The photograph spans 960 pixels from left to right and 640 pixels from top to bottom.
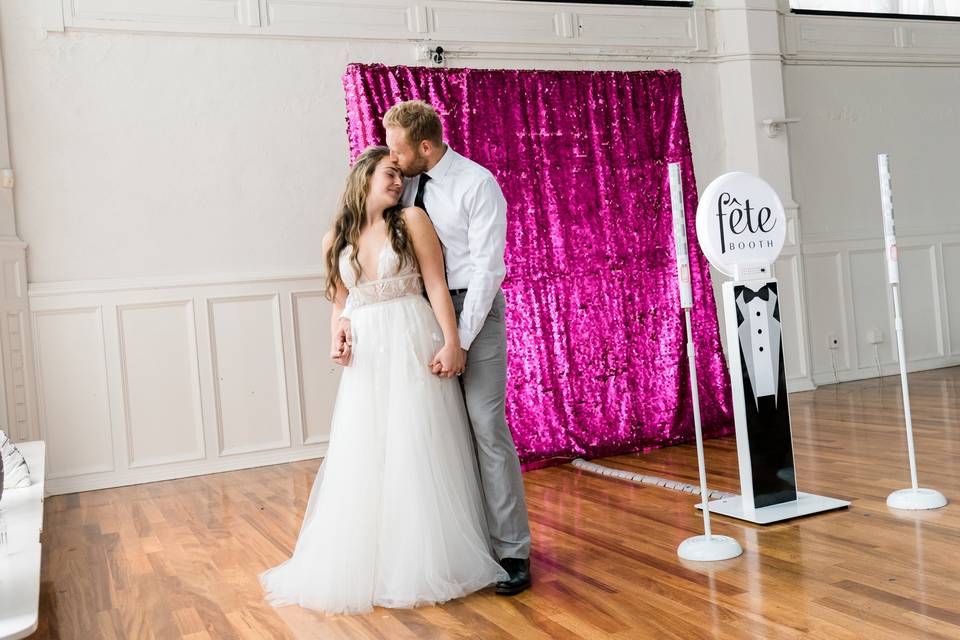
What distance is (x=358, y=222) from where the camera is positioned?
2.96m

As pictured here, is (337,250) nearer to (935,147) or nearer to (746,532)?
(746,532)

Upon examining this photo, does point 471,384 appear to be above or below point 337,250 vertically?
below

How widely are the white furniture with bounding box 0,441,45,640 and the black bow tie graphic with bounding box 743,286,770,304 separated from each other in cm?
252

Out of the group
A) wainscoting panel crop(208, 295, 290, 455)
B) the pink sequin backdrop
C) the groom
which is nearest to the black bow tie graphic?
the groom

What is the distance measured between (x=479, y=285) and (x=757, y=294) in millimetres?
1260

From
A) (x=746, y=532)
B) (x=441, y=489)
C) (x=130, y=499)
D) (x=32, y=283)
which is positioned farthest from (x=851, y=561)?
(x=32, y=283)

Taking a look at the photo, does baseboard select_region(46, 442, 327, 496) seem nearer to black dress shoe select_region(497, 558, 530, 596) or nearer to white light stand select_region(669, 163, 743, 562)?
black dress shoe select_region(497, 558, 530, 596)

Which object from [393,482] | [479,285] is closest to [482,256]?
[479,285]

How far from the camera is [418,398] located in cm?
286

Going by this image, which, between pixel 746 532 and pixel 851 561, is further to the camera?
pixel 746 532

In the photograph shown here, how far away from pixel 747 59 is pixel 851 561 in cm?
469

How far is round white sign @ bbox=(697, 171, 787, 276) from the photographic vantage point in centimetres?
346

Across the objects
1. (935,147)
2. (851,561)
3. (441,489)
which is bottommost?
(851,561)

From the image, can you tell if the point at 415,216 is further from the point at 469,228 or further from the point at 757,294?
the point at 757,294
